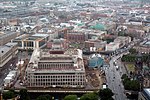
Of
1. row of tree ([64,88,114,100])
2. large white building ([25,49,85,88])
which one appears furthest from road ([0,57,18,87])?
row of tree ([64,88,114,100])

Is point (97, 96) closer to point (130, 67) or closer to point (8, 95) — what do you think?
point (8, 95)

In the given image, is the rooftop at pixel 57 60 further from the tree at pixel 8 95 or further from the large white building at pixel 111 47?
the large white building at pixel 111 47

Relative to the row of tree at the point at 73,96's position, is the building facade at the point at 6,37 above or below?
above

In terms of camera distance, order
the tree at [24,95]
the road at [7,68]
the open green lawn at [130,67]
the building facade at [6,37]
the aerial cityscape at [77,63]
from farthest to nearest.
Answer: the building facade at [6,37] < the open green lawn at [130,67] < the road at [7,68] < the aerial cityscape at [77,63] < the tree at [24,95]

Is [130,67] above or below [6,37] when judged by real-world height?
below

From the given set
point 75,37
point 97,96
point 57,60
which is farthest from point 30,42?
point 97,96

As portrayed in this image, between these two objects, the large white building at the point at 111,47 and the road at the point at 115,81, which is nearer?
the road at the point at 115,81

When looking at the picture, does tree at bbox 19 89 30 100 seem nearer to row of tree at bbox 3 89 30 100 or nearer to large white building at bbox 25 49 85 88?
row of tree at bbox 3 89 30 100

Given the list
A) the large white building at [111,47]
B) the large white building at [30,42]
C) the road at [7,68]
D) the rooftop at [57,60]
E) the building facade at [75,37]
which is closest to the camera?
the rooftop at [57,60]

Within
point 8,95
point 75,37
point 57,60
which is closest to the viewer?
point 8,95

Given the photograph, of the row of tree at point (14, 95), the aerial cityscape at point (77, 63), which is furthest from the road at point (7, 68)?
the row of tree at point (14, 95)
